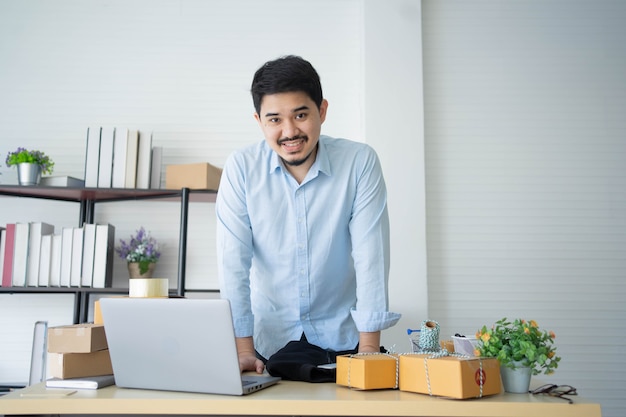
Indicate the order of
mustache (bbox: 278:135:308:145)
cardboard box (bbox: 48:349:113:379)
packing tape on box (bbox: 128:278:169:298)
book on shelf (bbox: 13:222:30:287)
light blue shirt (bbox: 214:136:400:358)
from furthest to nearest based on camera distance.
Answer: book on shelf (bbox: 13:222:30:287)
light blue shirt (bbox: 214:136:400:358)
mustache (bbox: 278:135:308:145)
packing tape on box (bbox: 128:278:169:298)
cardboard box (bbox: 48:349:113:379)

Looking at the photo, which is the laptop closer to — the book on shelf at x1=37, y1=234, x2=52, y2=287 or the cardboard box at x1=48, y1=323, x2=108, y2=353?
the cardboard box at x1=48, y1=323, x2=108, y2=353

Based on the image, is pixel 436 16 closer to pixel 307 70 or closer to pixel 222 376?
pixel 307 70

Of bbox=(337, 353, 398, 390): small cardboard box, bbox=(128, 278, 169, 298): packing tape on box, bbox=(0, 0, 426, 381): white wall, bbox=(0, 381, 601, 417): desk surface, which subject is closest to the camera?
bbox=(0, 381, 601, 417): desk surface

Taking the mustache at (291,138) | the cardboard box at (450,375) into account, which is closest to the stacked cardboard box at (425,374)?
the cardboard box at (450,375)

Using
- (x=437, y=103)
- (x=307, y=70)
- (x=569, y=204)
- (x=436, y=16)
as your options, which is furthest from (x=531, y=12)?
(x=307, y=70)

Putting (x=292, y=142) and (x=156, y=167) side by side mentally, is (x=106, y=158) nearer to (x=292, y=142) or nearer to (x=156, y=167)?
(x=156, y=167)

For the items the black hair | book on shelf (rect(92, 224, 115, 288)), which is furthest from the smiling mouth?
book on shelf (rect(92, 224, 115, 288))

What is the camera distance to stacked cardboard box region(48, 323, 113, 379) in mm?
1327

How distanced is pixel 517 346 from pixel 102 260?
2.46m

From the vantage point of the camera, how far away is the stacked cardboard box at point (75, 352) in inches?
52.2

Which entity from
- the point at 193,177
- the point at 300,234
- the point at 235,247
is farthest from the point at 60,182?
the point at 300,234

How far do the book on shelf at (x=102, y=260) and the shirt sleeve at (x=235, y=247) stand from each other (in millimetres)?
1497

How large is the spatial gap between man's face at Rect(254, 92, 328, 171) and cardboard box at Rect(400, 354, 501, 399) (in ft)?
2.50

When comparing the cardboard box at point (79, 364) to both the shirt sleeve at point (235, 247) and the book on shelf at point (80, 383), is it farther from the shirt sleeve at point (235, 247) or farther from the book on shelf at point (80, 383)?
the shirt sleeve at point (235, 247)
